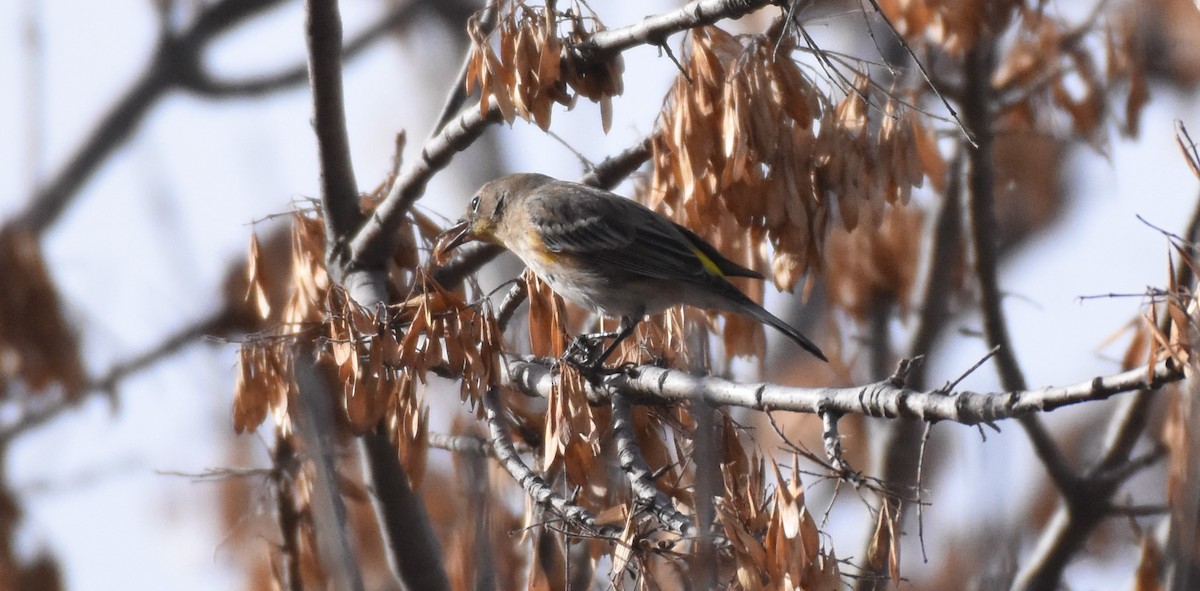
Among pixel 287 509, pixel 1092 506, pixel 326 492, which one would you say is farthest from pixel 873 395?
pixel 1092 506

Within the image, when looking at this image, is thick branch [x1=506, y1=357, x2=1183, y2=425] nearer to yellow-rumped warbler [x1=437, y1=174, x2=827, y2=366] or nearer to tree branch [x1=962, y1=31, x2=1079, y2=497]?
yellow-rumped warbler [x1=437, y1=174, x2=827, y2=366]

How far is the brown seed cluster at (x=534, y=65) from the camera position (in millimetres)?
4004

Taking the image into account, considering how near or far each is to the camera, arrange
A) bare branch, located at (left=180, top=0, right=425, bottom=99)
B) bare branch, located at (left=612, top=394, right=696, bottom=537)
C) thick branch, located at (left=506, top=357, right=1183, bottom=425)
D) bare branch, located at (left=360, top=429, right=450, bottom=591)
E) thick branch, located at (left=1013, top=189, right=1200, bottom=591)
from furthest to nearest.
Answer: bare branch, located at (left=180, top=0, right=425, bottom=99) → thick branch, located at (left=1013, top=189, right=1200, bottom=591) → bare branch, located at (left=360, top=429, right=450, bottom=591) → bare branch, located at (left=612, top=394, right=696, bottom=537) → thick branch, located at (left=506, top=357, right=1183, bottom=425)

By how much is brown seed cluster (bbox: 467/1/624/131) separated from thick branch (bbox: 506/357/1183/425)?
98 cm

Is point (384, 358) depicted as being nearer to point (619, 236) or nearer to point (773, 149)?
point (773, 149)

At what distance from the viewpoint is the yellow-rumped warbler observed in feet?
18.7

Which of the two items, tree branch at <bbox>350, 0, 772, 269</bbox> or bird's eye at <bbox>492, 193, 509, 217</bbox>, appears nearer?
tree branch at <bbox>350, 0, 772, 269</bbox>

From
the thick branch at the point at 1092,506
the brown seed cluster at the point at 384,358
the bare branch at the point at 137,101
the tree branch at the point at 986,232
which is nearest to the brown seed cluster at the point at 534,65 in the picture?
the brown seed cluster at the point at 384,358

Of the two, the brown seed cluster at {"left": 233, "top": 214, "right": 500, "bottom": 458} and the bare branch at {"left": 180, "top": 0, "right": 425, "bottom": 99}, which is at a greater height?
the bare branch at {"left": 180, "top": 0, "right": 425, "bottom": 99}

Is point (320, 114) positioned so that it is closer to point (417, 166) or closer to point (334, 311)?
point (417, 166)

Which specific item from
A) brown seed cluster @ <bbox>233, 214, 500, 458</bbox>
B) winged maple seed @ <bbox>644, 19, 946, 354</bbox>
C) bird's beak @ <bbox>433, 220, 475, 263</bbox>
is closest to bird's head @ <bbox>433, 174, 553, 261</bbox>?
bird's beak @ <bbox>433, 220, 475, 263</bbox>

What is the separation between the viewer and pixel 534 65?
159 inches

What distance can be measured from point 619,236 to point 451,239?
3.11ft

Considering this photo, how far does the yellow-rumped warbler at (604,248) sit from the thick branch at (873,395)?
1012 mm
